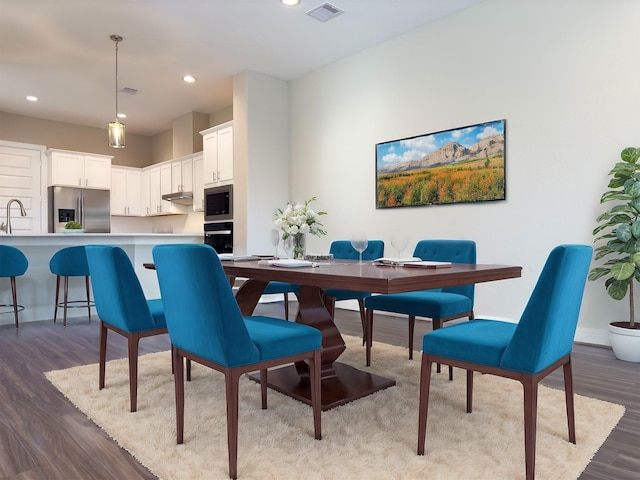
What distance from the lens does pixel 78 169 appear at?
290 inches

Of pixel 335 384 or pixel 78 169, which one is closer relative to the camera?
pixel 335 384

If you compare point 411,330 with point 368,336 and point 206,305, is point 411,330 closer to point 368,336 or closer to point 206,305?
point 368,336

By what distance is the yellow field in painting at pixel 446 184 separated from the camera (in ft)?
12.6

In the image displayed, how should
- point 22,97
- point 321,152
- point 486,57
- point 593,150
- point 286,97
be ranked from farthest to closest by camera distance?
point 22,97 → point 286,97 → point 321,152 → point 486,57 → point 593,150

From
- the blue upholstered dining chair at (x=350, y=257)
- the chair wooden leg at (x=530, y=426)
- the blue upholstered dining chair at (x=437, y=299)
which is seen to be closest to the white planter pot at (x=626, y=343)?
the blue upholstered dining chair at (x=437, y=299)

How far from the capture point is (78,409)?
2154mm

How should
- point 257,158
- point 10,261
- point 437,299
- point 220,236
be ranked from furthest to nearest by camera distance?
point 220,236 → point 257,158 → point 10,261 → point 437,299

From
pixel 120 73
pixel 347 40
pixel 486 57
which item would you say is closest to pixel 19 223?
pixel 120 73

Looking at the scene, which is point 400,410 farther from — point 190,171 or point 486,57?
point 190,171

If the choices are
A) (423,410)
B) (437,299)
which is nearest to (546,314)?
(423,410)

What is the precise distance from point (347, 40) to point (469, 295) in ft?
10.4

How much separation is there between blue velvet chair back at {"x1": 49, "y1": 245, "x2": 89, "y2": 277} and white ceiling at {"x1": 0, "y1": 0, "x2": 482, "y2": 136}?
7.13ft

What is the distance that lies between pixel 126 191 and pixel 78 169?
91 cm

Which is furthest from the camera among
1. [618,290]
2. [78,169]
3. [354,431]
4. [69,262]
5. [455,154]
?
[78,169]
